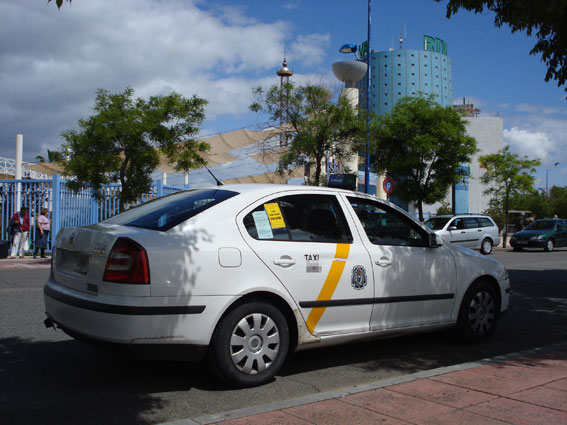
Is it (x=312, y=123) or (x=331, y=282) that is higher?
(x=312, y=123)

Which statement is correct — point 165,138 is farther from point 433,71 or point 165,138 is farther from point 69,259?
point 433,71

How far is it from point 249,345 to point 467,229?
19.6 meters

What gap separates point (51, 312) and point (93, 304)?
2.29 ft

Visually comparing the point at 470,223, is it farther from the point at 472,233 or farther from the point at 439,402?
the point at 439,402

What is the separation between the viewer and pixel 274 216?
4473 mm

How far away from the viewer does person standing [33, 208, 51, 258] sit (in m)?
16.9

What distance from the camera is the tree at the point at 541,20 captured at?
6969mm

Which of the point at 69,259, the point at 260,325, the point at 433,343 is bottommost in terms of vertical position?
the point at 433,343

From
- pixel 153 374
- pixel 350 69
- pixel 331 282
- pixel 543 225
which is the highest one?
pixel 350 69

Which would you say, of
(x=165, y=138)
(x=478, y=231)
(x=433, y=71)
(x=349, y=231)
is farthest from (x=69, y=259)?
(x=433, y=71)

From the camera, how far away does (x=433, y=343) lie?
5.99 meters

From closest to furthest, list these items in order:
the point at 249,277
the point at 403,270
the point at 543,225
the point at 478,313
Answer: the point at 249,277 < the point at 403,270 < the point at 478,313 < the point at 543,225

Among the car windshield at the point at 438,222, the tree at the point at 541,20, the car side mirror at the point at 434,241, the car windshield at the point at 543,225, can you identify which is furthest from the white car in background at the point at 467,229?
the car side mirror at the point at 434,241

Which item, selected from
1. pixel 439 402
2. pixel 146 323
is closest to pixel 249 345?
pixel 146 323
